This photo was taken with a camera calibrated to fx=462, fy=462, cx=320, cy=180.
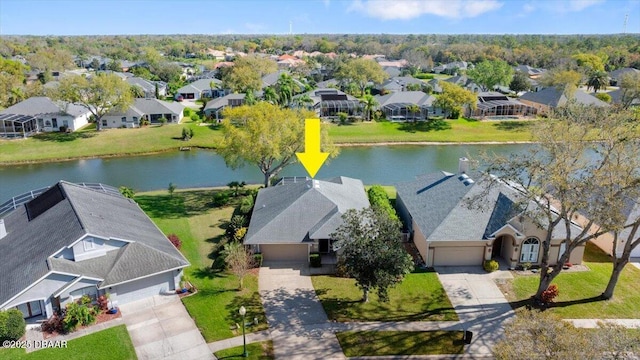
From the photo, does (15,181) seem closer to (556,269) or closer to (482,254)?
(482,254)

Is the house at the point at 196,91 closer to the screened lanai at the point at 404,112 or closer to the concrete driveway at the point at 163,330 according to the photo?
the screened lanai at the point at 404,112

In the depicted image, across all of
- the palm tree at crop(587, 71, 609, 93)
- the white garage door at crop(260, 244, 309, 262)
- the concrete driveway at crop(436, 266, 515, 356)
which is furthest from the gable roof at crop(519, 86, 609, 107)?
the white garage door at crop(260, 244, 309, 262)

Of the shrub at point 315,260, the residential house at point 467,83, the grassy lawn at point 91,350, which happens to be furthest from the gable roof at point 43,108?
the residential house at point 467,83

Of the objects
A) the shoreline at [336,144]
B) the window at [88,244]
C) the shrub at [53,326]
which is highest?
the window at [88,244]

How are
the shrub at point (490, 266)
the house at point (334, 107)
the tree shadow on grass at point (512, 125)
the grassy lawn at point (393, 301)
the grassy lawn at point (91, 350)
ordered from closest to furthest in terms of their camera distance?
the grassy lawn at point (91, 350), the grassy lawn at point (393, 301), the shrub at point (490, 266), the tree shadow on grass at point (512, 125), the house at point (334, 107)

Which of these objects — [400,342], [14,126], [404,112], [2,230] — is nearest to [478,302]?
[400,342]

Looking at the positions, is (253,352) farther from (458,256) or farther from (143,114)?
(143,114)
